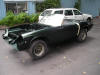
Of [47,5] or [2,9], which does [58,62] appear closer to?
[2,9]

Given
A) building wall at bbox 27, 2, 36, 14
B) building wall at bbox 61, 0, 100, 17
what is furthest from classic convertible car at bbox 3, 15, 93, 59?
building wall at bbox 61, 0, 100, 17

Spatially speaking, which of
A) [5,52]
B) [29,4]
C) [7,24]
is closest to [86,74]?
[5,52]

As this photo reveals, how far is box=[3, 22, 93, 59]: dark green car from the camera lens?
385cm

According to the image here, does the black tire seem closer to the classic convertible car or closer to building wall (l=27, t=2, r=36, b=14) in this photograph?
the classic convertible car

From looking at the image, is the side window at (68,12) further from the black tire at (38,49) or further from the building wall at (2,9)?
the building wall at (2,9)

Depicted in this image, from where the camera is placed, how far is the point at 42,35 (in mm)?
4164

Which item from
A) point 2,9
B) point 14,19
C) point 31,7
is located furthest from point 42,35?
point 31,7

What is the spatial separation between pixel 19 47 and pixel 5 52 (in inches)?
57.9

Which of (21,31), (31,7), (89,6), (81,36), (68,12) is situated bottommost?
(81,36)

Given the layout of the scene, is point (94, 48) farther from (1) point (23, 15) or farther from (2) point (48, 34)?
(1) point (23, 15)

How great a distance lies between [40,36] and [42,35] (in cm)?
9

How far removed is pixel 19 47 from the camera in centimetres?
380

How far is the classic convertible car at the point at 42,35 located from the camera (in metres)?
3.87

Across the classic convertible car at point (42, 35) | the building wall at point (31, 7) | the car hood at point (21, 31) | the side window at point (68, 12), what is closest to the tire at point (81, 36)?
the classic convertible car at point (42, 35)
